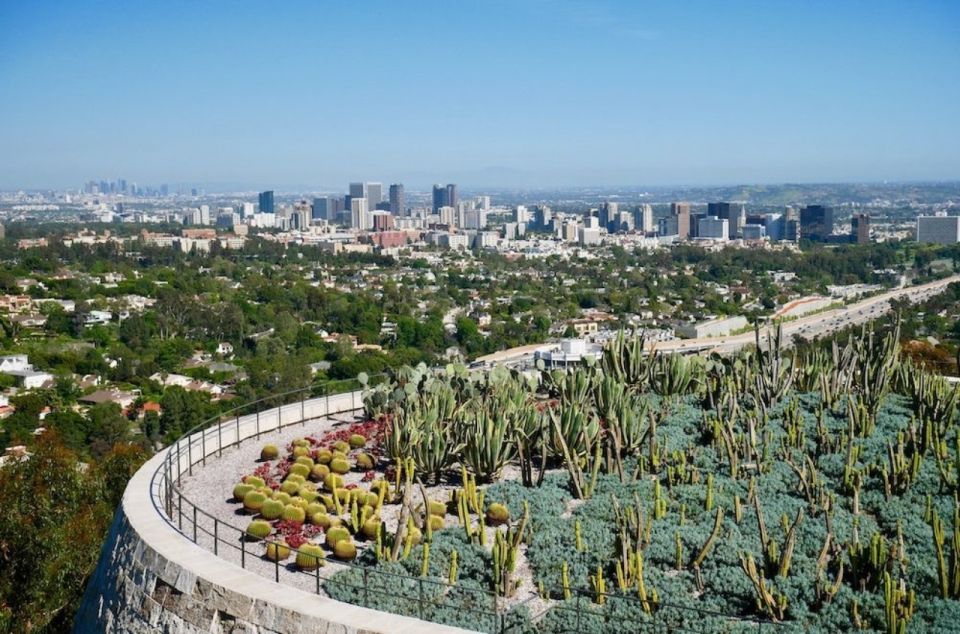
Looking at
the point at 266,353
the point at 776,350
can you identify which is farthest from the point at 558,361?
the point at 266,353

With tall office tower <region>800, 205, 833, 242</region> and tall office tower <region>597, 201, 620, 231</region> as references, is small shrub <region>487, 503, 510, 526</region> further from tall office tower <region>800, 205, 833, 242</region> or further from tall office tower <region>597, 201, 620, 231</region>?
tall office tower <region>597, 201, 620, 231</region>

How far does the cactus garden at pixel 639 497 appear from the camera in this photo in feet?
20.8

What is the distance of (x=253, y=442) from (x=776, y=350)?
5.76m

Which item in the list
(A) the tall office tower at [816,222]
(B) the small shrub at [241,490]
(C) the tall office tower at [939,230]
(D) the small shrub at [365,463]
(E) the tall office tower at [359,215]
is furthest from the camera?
(E) the tall office tower at [359,215]

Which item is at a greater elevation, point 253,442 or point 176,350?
point 253,442

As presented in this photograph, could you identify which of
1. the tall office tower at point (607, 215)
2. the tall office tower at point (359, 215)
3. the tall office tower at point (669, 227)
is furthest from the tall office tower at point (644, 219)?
the tall office tower at point (359, 215)

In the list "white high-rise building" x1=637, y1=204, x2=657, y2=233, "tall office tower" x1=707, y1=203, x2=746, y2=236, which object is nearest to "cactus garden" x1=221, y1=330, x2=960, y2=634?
"tall office tower" x1=707, y1=203, x2=746, y2=236

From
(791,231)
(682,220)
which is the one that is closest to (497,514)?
(791,231)

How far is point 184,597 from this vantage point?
21.3 ft

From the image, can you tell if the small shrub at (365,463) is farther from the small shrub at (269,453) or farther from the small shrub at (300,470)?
the small shrub at (269,453)

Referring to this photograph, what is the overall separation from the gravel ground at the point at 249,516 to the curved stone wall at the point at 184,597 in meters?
0.27

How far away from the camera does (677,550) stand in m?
6.99

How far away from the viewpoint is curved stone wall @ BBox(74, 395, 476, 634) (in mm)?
5902

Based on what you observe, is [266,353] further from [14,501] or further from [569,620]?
[569,620]
